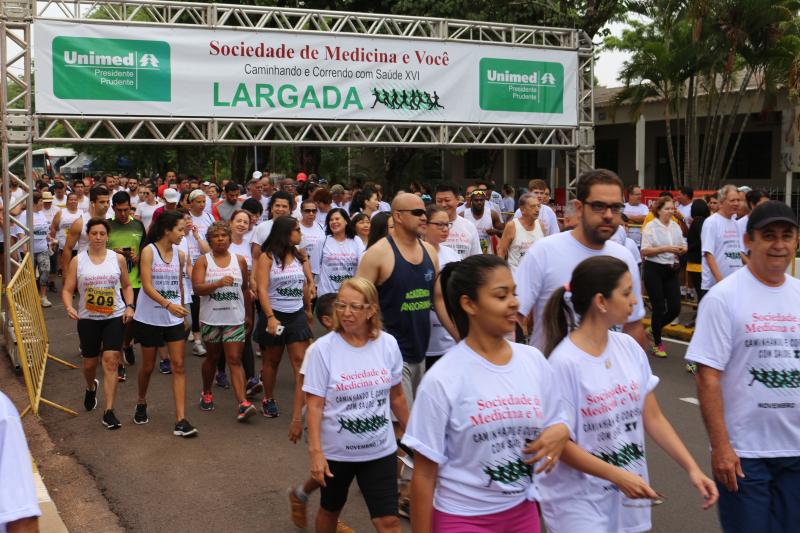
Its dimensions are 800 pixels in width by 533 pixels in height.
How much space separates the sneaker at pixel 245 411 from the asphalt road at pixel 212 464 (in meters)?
0.09

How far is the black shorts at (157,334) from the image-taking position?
27.0 ft

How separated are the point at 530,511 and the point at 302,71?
10.8 meters

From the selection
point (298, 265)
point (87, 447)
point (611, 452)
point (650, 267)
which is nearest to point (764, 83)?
point (650, 267)

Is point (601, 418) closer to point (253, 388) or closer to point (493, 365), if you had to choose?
point (493, 365)

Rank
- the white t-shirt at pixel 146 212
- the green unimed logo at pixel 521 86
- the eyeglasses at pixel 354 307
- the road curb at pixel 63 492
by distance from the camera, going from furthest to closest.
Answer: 1. the green unimed logo at pixel 521 86
2. the white t-shirt at pixel 146 212
3. the road curb at pixel 63 492
4. the eyeglasses at pixel 354 307

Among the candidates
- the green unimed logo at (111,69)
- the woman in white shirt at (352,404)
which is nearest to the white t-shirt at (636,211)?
the green unimed logo at (111,69)

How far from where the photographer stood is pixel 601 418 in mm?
3604

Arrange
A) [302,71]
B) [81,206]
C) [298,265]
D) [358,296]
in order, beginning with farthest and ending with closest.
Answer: [81,206] → [302,71] → [298,265] → [358,296]

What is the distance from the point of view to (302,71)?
1356cm

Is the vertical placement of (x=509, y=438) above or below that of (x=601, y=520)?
above

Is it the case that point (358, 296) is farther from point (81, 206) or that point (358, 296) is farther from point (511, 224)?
point (81, 206)

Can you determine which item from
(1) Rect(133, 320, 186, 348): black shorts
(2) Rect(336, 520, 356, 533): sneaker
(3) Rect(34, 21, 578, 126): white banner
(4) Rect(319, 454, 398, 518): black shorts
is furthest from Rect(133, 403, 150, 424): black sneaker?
(3) Rect(34, 21, 578, 126): white banner

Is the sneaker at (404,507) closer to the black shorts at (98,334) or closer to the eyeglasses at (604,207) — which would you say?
the eyeglasses at (604,207)

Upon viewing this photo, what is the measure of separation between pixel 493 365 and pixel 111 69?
1024cm
